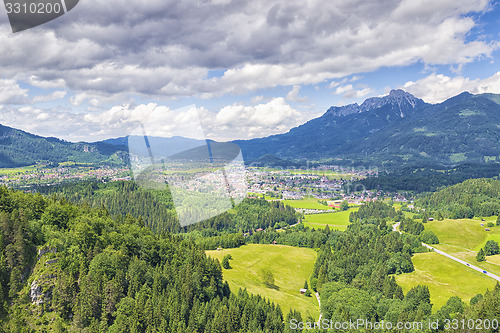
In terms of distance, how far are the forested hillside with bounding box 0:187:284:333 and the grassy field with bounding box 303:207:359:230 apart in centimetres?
8859

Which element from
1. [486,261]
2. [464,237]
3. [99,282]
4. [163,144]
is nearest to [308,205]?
[464,237]

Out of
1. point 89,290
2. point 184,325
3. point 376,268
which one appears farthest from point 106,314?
A: point 376,268

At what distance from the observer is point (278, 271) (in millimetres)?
79438

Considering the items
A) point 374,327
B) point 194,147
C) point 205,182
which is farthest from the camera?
point 374,327

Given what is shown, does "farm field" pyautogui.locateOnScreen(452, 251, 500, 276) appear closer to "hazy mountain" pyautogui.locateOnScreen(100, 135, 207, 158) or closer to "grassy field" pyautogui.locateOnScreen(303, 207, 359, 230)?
"grassy field" pyautogui.locateOnScreen(303, 207, 359, 230)

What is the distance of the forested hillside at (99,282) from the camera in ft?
126

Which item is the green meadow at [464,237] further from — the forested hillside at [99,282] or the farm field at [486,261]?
the forested hillside at [99,282]

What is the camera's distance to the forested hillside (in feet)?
126

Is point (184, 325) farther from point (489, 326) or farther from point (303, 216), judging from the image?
point (303, 216)

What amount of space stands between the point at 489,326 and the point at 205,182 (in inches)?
1702

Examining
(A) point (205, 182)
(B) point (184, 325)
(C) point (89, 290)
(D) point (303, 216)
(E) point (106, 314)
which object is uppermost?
(A) point (205, 182)

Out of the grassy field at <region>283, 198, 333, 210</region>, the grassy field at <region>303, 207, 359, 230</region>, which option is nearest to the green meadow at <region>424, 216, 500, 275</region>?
the grassy field at <region>303, 207, 359, 230</region>

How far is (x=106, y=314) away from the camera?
39.8m

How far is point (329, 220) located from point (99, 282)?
122392 millimetres
